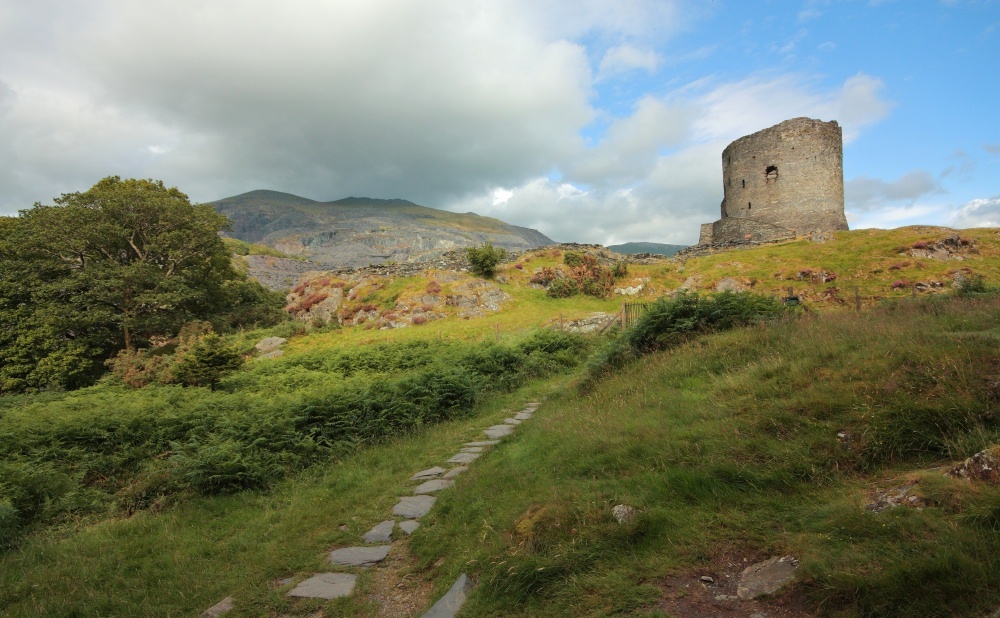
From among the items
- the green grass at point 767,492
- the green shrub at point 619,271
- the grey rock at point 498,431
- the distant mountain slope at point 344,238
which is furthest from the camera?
the distant mountain slope at point 344,238

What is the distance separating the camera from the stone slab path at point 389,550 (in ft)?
11.8

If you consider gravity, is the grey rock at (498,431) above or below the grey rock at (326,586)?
above

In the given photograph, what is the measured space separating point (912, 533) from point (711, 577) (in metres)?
1.12

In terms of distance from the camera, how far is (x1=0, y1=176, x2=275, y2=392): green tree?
23188 mm

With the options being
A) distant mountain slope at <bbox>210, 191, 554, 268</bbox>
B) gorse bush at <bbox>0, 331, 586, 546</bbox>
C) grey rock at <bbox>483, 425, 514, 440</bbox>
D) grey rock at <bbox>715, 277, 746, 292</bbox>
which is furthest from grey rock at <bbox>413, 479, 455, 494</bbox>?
distant mountain slope at <bbox>210, 191, 554, 268</bbox>

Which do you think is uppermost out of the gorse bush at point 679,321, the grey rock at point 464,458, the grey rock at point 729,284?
the grey rock at point 729,284

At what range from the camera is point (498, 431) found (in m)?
8.58

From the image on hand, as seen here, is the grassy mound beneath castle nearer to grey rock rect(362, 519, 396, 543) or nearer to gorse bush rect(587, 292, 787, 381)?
grey rock rect(362, 519, 396, 543)

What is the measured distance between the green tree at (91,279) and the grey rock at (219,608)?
82.8ft

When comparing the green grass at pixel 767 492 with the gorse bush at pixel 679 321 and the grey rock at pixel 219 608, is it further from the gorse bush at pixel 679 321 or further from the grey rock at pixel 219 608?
the gorse bush at pixel 679 321

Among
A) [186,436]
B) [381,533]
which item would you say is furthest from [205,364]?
[381,533]

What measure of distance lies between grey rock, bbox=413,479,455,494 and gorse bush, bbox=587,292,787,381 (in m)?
4.02

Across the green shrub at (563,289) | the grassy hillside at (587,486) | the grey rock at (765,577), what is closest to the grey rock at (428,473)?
the grassy hillside at (587,486)

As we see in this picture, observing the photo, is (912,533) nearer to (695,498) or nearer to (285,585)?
(695,498)
